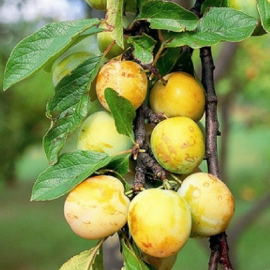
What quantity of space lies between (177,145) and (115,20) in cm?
14

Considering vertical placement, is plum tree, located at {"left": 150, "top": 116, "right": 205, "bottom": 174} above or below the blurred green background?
above

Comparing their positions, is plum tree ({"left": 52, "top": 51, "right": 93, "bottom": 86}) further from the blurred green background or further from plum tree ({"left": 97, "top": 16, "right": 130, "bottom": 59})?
the blurred green background

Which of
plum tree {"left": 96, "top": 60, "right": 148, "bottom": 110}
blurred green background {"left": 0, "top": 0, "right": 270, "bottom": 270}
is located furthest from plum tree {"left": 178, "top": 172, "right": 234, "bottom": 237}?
blurred green background {"left": 0, "top": 0, "right": 270, "bottom": 270}

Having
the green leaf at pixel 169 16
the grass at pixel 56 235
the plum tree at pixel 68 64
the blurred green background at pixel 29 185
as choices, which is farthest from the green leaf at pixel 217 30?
the grass at pixel 56 235

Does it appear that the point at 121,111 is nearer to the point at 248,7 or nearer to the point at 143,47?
the point at 143,47

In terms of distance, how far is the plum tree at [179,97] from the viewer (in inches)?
22.6

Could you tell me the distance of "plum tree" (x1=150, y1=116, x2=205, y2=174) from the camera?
1.76ft

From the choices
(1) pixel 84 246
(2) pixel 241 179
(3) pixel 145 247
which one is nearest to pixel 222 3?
(3) pixel 145 247

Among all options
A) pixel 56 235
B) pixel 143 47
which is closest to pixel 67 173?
pixel 143 47

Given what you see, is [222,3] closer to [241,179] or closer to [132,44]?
[132,44]

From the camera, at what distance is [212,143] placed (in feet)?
1.88

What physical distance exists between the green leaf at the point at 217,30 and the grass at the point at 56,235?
4.02 meters

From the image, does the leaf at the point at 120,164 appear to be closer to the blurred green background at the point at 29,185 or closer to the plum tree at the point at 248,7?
the plum tree at the point at 248,7

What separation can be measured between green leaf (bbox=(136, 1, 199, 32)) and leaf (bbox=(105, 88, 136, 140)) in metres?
0.09
